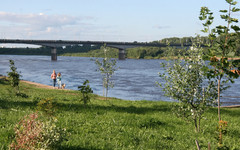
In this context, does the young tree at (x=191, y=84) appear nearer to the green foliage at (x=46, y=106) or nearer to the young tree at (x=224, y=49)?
the young tree at (x=224, y=49)

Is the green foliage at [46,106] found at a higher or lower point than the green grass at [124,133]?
higher

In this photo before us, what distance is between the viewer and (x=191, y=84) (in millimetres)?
9750

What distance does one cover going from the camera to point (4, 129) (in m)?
8.48

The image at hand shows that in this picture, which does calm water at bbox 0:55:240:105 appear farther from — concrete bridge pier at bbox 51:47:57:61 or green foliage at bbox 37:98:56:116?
concrete bridge pier at bbox 51:47:57:61

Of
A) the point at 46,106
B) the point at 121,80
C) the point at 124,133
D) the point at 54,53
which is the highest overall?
the point at 54,53

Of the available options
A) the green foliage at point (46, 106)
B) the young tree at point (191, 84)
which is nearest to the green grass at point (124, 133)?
the green foliage at point (46, 106)

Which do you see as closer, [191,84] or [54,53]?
[191,84]

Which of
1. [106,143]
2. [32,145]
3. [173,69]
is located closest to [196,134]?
Answer: [173,69]

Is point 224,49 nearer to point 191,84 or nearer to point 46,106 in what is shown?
point 191,84

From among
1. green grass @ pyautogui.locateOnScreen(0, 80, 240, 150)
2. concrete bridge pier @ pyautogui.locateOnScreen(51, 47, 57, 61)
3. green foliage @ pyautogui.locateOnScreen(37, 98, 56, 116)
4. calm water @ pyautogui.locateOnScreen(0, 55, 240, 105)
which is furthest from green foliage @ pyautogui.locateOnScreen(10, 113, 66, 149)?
concrete bridge pier @ pyautogui.locateOnScreen(51, 47, 57, 61)

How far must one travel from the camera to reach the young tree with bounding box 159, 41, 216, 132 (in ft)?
31.7

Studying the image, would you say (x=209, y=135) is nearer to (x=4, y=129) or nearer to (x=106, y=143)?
(x=106, y=143)

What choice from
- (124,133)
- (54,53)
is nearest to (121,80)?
(124,133)

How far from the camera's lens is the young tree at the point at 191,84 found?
9.67m
